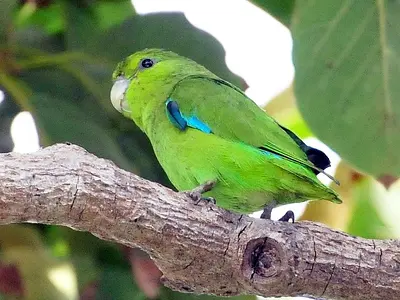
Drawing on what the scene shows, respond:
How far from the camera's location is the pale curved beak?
246cm

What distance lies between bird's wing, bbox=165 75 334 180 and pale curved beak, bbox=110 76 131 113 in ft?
0.61

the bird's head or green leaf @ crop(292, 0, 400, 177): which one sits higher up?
green leaf @ crop(292, 0, 400, 177)

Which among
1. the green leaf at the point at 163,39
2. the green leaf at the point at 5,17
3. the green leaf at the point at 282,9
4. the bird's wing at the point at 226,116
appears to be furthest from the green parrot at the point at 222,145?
the green leaf at the point at 5,17

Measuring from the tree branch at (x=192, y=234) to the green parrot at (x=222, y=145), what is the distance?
173 millimetres

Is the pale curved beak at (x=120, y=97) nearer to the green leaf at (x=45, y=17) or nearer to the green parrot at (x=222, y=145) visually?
the green parrot at (x=222, y=145)

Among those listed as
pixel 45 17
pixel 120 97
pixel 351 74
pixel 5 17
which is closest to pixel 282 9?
pixel 351 74

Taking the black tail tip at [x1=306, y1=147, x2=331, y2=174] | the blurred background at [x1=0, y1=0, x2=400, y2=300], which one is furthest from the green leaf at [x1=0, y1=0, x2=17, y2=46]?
the black tail tip at [x1=306, y1=147, x2=331, y2=174]

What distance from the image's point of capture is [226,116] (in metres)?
2.18

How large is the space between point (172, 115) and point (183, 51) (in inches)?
18.3

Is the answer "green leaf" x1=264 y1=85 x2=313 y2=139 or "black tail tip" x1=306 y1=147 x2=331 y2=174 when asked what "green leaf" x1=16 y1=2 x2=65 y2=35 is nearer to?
"green leaf" x1=264 y1=85 x2=313 y2=139

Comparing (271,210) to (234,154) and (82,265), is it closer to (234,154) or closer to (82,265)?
(234,154)

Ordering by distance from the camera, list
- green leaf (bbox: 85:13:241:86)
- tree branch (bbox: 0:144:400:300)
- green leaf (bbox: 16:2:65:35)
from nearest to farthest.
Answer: tree branch (bbox: 0:144:400:300)
green leaf (bbox: 85:13:241:86)
green leaf (bbox: 16:2:65:35)

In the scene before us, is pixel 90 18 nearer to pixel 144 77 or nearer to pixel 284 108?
pixel 144 77

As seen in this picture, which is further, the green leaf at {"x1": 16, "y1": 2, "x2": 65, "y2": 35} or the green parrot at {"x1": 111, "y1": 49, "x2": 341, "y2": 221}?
the green leaf at {"x1": 16, "y1": 2, "x2": 65, "y2": 35}
